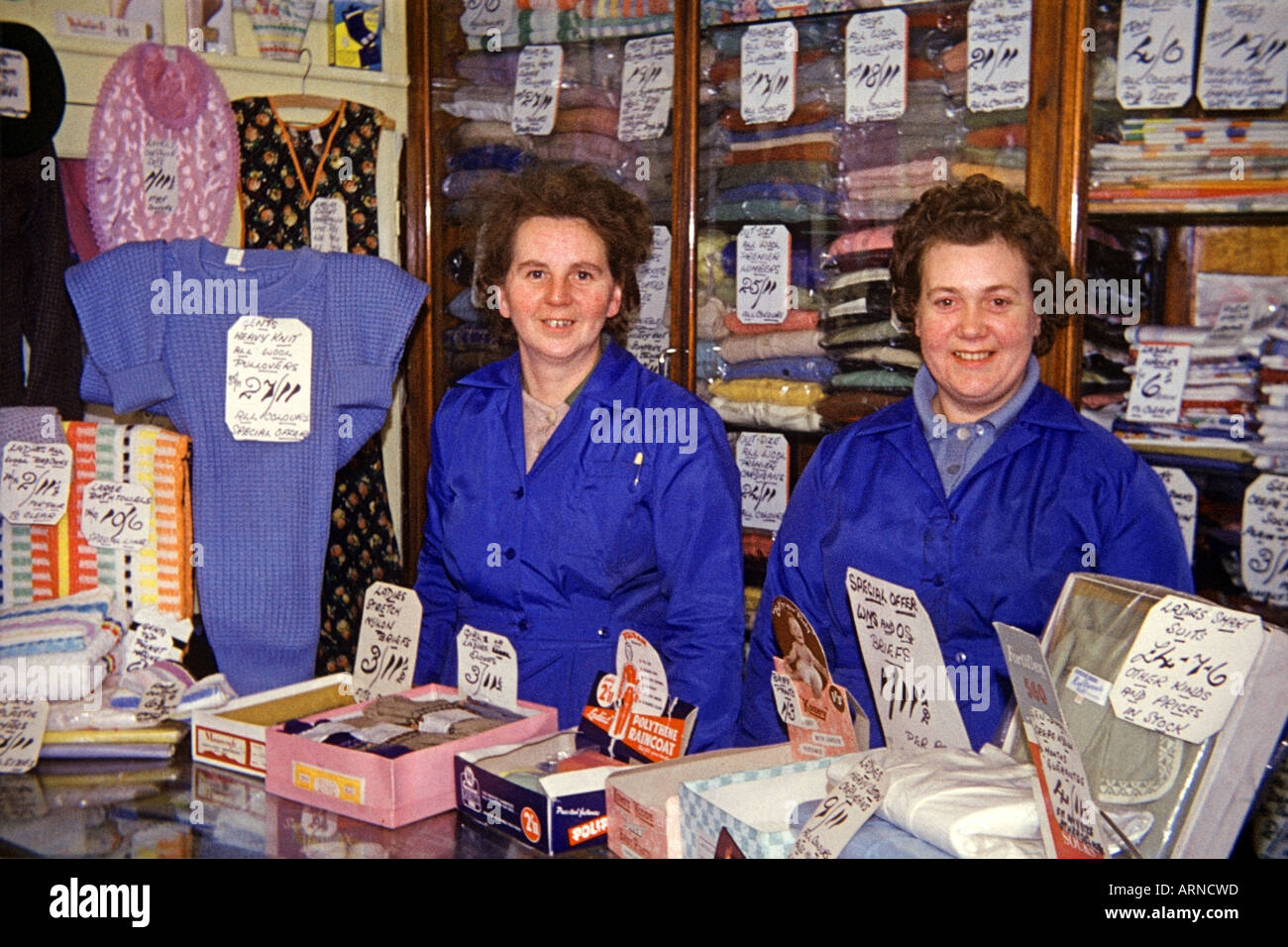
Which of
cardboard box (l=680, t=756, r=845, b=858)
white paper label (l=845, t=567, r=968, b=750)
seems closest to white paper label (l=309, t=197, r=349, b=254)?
white paper label (l=845, t=567, r=968, b=750)

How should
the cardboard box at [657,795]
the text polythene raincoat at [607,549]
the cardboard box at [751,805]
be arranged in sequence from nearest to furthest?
the cardboard box at [751,805] < the cardboard box at [657,795] < the text polythene raincoat at [607,549]

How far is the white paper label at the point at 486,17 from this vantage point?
3914 millimetres

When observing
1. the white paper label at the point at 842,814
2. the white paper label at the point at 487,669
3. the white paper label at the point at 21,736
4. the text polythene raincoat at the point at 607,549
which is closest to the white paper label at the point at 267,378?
the text polythene raincoat at the point at 607,549

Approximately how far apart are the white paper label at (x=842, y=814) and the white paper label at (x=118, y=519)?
1690 millimetres

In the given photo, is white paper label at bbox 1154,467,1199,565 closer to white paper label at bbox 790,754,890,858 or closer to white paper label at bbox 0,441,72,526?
white paper label at bbox 790,754,890,858

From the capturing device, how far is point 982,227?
7.43 feet

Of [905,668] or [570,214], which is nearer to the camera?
[905,668]

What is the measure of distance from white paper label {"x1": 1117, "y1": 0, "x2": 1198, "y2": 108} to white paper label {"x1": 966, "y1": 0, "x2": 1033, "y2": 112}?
0.73 feet

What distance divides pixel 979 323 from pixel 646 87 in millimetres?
1789

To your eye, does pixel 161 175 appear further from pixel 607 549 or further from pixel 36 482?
pixel 607 549

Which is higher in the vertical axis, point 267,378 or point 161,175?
point 161,175

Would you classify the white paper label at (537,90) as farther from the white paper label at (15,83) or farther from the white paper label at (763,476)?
the white paper label at (15,83)

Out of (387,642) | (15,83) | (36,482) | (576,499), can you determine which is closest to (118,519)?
(36,482)
